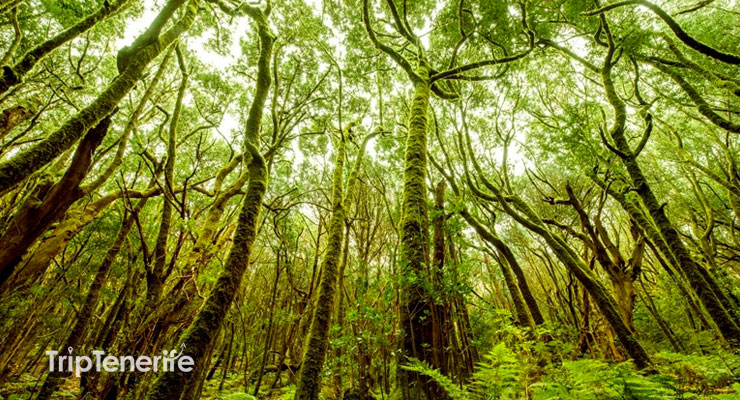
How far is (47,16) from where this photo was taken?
23.6 feet

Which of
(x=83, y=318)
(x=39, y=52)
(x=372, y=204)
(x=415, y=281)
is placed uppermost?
(x=372, y=204)

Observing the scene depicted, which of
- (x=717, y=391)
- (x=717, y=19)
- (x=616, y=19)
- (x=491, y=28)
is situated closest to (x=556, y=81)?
(x=616, y=19)

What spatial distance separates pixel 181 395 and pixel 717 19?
520 inches

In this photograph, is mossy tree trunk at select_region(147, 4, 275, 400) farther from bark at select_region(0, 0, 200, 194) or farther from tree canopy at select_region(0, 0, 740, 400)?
bark at select_region(0, 0, 200, 194)

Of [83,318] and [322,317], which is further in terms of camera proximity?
[83,318]

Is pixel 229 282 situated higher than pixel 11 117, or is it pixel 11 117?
pixel 11 117

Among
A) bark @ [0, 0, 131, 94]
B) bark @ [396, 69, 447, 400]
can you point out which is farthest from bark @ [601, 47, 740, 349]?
bark @ [0, 0, 131, 94]

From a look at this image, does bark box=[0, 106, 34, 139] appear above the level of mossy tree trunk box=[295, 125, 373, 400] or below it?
above

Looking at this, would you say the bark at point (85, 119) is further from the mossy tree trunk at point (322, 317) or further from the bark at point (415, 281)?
the bark at point (415, 281)

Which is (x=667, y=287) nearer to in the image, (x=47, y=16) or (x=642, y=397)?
(x=642, y=397)

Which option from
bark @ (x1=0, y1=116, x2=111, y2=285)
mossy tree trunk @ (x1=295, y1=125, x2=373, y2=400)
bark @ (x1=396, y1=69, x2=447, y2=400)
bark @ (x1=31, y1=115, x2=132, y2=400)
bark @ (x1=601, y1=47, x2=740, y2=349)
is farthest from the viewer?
bark @ (x1=31, y1=115, x2=132, y2=400)

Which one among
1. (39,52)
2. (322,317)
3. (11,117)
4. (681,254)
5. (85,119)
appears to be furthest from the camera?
(11,117)

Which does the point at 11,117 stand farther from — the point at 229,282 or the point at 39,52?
the point at 229,282

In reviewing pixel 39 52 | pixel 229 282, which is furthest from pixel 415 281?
pixel 39 52
